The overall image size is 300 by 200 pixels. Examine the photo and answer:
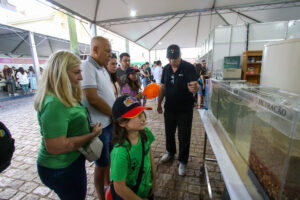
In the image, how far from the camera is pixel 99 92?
1.52 metres

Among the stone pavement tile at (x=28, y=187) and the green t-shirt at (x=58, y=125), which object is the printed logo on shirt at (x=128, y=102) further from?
the stone pavement tile at (x=28, y=187)

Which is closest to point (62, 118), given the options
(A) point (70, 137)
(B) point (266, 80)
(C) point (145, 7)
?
(A) point (70, 137)

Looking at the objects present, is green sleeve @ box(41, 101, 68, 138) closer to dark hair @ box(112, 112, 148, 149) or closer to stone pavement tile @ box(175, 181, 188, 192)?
dark hair @ box(112, 112, 148, 149)

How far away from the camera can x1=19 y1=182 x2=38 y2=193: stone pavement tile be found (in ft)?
6.70

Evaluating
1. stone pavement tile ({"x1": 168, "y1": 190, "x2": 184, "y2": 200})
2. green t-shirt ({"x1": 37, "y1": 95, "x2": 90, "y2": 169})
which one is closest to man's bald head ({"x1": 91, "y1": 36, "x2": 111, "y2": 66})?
green t-shirt ({"x1": 37, "y1": 95, "x2": 90, "y2": 169})

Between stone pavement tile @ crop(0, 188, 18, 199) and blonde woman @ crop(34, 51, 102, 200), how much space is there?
158 cm

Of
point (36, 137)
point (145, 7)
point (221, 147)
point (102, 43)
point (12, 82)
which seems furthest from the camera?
point (12, 82)

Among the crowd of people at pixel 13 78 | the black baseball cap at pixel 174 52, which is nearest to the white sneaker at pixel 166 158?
the black baseball cap at pixel 174 52

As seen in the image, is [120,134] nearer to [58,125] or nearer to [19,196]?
[58,125]

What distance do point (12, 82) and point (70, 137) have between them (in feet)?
41.6

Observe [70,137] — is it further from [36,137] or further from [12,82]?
[12,82]

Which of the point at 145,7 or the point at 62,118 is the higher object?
the point at 145,7

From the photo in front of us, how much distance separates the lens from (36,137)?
12.0ft

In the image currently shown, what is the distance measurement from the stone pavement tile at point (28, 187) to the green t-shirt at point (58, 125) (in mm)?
Result: 1554
